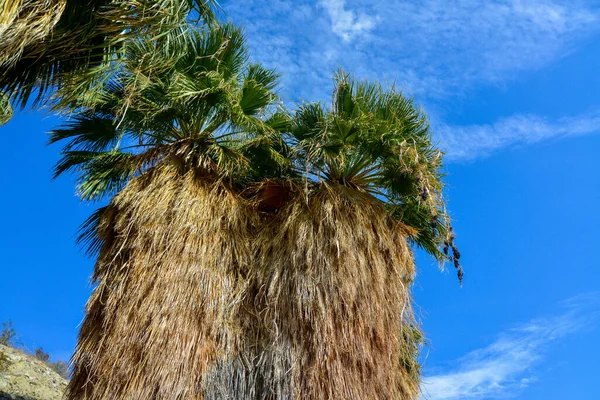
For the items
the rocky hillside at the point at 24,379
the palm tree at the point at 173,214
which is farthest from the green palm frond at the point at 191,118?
the rocky hillside at the point at 24,379

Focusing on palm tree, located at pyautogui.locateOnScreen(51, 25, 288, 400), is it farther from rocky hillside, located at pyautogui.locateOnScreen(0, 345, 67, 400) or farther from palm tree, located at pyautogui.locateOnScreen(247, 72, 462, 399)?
rocky hillside, located at pyautogui.locateOnScreen(0, 345, 67, 400)

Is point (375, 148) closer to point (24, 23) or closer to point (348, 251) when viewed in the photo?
point (348, 251)

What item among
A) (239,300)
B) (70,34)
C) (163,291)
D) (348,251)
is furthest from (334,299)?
(70,34)

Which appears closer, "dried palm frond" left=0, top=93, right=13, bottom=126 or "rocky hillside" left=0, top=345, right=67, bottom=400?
"dried palm frond" left=0, top=93, right=13, bottom=126

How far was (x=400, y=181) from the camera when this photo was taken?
346 inches

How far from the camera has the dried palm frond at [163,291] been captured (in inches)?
301

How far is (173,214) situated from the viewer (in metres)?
8.34

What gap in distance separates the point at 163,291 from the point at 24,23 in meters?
3.96

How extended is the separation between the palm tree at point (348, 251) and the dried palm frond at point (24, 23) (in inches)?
163

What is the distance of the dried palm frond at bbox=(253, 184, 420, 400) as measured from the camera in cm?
775

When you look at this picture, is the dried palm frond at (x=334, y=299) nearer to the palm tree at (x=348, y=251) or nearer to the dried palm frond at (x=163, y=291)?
the palm tree at (x=348, y=251)

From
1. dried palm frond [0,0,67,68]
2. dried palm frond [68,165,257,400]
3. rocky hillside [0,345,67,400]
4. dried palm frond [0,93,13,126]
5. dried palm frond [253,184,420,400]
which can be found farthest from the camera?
rocky hillside [0,345,67,400]

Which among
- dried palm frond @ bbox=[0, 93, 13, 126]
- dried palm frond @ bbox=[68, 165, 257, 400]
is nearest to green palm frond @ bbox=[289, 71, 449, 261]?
dried palm frond @ bbox=[68, 165, 257, 400]

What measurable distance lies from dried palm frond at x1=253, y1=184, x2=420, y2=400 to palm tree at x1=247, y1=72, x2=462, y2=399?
0.01 meters
